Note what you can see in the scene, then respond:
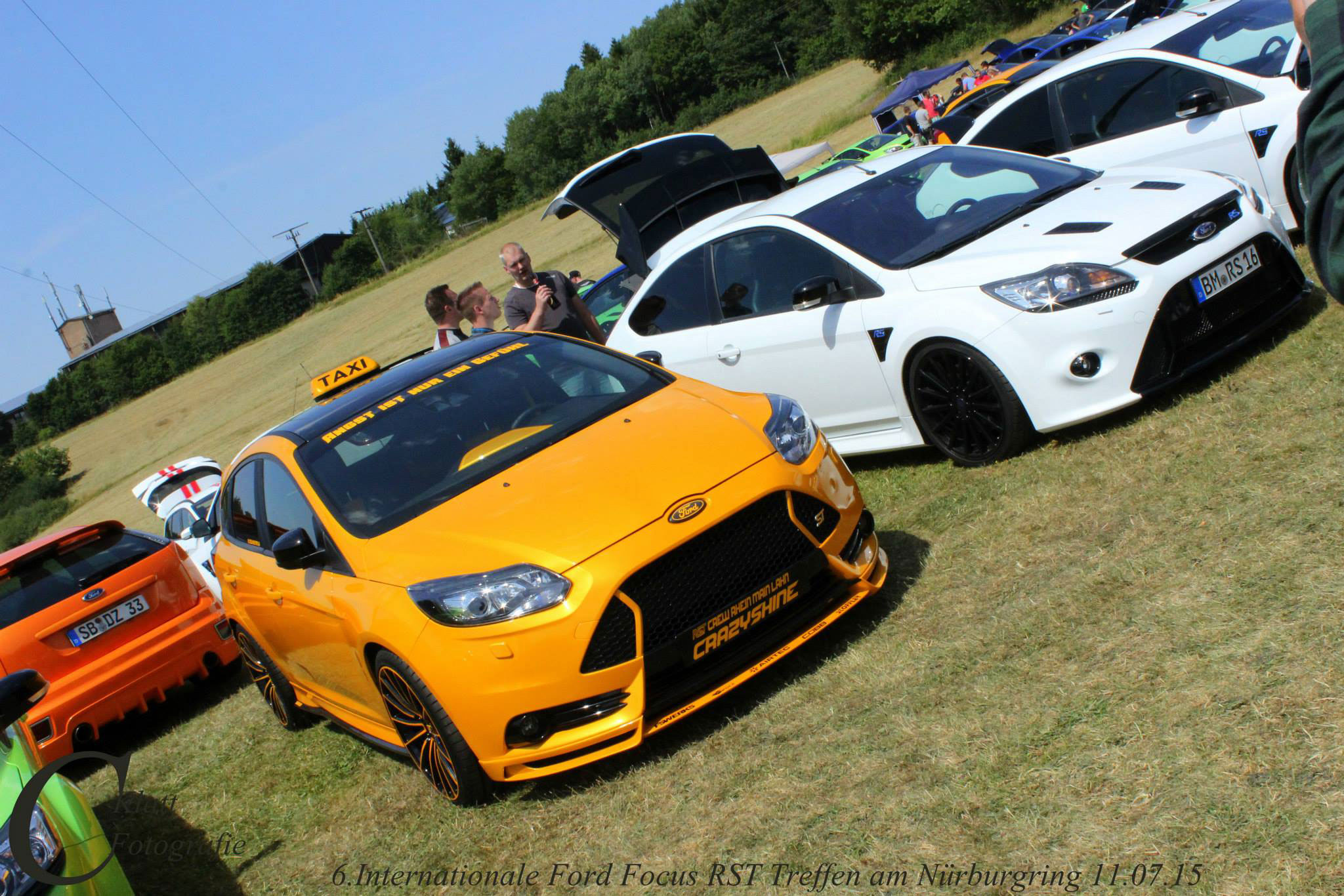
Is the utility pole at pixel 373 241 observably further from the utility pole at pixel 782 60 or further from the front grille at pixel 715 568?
the front grille at pixel 715 568

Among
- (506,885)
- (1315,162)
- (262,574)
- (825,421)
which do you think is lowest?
(506,885)

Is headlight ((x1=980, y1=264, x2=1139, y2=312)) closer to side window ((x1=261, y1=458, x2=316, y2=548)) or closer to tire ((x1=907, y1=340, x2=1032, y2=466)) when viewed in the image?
tire ((x1=907, y1=340, x2=1032, y2=466))

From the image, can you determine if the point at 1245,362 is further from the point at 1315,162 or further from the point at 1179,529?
the point at 1315,162

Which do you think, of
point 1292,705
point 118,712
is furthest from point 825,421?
point 118,712

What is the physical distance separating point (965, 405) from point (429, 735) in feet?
10.7

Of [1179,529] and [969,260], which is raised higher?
[969,260]

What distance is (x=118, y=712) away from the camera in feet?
24.9

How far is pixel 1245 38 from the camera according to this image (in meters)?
7.76

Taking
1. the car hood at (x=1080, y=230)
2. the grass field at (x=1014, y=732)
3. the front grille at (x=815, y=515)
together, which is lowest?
the grass field at (x=1014, y=732)

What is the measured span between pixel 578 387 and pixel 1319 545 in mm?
3317

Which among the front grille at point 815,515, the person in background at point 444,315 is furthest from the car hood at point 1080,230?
the person in background at point 444,315

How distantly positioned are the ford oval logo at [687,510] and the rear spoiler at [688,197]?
613cm

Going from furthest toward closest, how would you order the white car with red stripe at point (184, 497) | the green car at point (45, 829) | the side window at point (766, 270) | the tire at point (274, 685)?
1. the white car with red stripe at point (184, 497)
2. the side window at point (766, 270)
3. the tire at point (274, 685)
4. the green car at point (45, 829)

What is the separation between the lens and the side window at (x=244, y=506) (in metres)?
6.04
